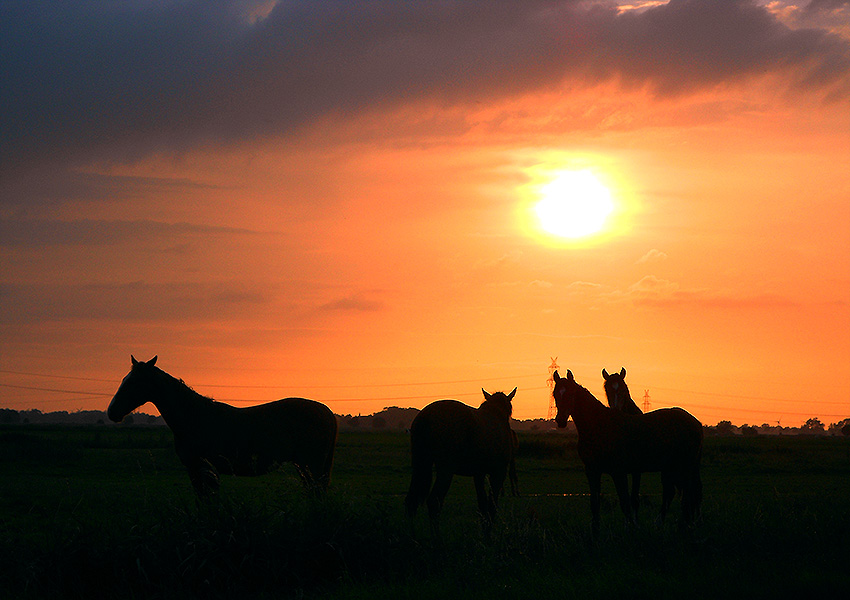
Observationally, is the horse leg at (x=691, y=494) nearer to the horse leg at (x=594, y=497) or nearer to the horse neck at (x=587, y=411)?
the horse leg at (x=594, y=497)

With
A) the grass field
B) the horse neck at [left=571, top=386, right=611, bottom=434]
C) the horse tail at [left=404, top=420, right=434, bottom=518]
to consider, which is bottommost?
the grass field

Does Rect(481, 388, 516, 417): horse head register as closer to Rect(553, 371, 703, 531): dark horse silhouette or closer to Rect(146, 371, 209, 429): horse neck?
Rect(553, 371, 703, 531): dark horse silhouette

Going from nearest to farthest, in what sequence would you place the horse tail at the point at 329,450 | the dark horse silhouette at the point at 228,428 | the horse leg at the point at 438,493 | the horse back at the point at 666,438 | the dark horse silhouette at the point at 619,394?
the dark horse silhouette at the point at 228,428, the horse leg at the point at 438,493, the horse tail at the point at 329,450, the horse back at the point at 666,438, the dark horse silhouette at the point at 619,394

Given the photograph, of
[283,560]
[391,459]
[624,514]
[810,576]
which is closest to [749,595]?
[810,576]

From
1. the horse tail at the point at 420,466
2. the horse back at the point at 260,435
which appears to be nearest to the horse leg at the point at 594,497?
the horse tail at the point at 420,466

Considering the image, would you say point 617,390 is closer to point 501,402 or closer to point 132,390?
point 501,402

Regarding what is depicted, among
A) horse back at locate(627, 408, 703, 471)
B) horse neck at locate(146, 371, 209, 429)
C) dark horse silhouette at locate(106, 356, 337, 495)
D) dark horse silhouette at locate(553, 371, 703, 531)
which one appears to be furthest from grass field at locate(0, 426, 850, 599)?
horse back at locate(627, 408, 703, 471)

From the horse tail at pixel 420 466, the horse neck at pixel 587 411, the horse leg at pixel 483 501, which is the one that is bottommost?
the horse leg at pixel 483 501

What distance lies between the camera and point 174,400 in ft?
41.5

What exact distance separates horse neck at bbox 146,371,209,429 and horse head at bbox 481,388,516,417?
17.4 feet

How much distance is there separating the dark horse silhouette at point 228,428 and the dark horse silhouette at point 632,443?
430cm

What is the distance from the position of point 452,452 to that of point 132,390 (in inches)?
205

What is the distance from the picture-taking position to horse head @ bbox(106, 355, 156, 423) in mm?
12562

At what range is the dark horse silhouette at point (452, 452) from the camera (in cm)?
1319
